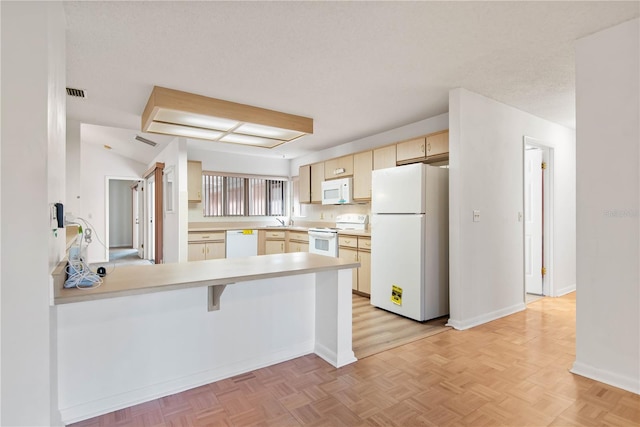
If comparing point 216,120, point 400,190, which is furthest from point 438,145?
point 216,120

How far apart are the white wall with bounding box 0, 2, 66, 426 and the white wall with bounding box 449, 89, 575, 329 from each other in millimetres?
3048

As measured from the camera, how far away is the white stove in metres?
4.71

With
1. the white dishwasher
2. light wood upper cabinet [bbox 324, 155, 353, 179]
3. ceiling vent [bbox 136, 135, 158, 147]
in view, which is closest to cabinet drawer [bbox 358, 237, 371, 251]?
light wood upper cabinet [bbox 324, 155, 353, 179]

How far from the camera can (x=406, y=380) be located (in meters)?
2.20

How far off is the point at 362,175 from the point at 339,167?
0.57 meters

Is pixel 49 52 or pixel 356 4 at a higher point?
pixel 356 4

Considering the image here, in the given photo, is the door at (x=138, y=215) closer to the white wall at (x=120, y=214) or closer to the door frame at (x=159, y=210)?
the white wall at (x=120, y=214)

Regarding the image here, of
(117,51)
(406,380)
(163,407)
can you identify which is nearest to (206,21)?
(117,51)

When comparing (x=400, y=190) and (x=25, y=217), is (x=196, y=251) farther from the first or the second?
(x=25, y=217)

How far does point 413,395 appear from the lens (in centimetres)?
203

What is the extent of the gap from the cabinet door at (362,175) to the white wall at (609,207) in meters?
2.60

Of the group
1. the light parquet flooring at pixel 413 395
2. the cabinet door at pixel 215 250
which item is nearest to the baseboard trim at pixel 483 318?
the light parquet flooring at pixel 413 395

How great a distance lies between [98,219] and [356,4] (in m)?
7.85

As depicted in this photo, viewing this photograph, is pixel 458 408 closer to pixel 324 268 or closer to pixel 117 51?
pixel 324 268
